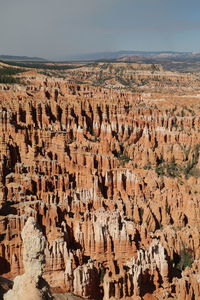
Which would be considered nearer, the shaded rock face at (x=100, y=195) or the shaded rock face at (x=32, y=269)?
the shaded rock face at (x=32, y=269)

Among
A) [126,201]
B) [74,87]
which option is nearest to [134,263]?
→ [126,201]

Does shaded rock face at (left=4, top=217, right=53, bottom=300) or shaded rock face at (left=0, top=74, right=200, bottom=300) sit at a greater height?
shaded rock face at (left=4, top=217, right=53, bottom=300)

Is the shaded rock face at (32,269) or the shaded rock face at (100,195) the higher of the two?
the shaded rock face at (32,269)

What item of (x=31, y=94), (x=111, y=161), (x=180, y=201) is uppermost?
(x=31, y=94)

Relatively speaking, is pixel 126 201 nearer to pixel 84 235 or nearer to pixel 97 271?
pixel 84 235

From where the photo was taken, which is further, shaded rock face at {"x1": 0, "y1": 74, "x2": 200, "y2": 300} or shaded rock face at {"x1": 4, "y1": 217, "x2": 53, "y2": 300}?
shaded rock face at {"x1": 0, "y1": 74, "x2": 200, "y2": 300}

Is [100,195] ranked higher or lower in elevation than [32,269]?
lower

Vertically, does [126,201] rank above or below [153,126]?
below

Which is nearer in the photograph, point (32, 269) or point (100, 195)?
point (32, 269)
